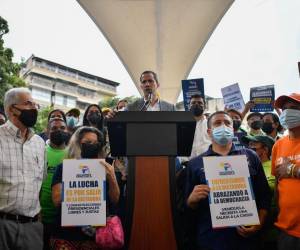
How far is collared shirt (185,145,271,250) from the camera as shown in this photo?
8.11ft

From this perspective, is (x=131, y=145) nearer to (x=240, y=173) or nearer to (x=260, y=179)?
(x=240, y=173)

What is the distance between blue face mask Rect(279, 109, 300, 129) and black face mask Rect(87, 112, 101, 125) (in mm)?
2873

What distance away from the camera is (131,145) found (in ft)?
7.17

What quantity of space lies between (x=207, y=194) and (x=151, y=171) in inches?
20.4

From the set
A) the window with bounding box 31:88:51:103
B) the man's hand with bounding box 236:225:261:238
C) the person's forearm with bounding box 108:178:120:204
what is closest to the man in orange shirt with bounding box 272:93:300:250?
the man's hand with bounding box 236:225:261:238

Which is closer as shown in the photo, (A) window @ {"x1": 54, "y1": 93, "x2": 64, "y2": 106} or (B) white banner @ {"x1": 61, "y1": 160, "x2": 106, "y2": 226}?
(B) white banner @ {"x1": 61, "y1": 160, "x2": 106, "y2": 226}

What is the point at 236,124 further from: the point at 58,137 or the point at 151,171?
the point at 151,171

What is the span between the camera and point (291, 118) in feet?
9.62

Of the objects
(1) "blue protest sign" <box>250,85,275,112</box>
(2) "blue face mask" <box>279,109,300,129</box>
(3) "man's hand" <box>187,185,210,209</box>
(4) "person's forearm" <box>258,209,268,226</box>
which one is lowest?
(4) "person's forearm" <box>258,209,268,226</box>

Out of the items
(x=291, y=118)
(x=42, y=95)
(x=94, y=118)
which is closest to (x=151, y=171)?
(x=291, y=118)

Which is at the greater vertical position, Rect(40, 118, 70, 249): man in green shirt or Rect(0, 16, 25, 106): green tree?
Rect(0, 16, 25, 106): green tree

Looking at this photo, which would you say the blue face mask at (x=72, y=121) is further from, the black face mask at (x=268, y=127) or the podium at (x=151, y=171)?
the podium at (x=151, y=171)

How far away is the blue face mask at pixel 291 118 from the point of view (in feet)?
9.52

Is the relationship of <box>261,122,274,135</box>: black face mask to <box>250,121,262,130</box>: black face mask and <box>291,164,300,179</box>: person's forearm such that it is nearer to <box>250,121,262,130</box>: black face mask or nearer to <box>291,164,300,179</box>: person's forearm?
<box>250,121,262,130</box>: black face mask
